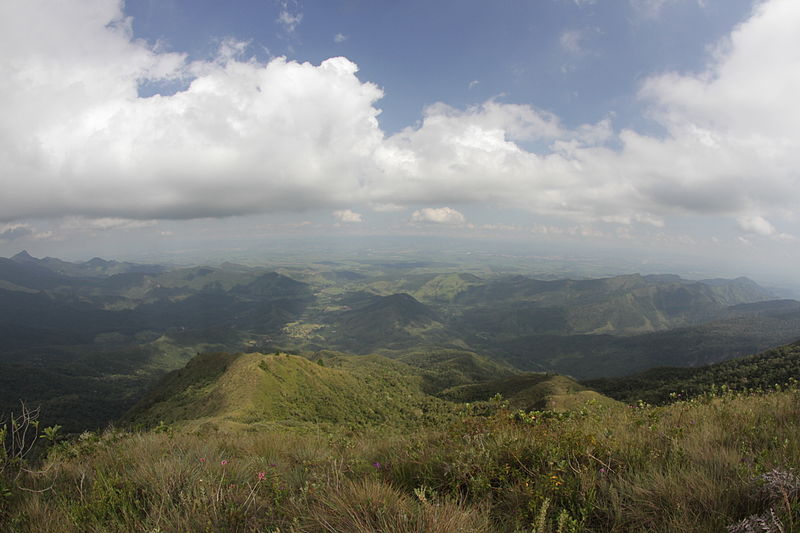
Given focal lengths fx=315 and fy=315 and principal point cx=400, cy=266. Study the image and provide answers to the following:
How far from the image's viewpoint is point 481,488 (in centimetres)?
326

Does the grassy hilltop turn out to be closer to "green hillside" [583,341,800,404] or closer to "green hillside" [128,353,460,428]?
"green hillside" [128,353,460,428]

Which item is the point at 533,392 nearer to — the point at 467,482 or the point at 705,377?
the point at 705,377

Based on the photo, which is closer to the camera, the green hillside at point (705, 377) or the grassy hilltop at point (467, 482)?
the grassy hilltop at point (467, 482)

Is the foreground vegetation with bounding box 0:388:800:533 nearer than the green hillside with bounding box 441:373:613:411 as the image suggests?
Yes

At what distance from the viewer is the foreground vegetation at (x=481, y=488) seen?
8.20 feet

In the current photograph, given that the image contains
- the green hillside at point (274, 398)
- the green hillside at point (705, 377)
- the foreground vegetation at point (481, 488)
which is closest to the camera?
the foreground vegetation at point (481, 488)

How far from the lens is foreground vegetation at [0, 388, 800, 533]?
2.50 meters

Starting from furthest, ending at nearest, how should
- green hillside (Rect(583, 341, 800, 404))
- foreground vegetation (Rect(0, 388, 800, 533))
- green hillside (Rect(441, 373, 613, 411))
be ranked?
green hillside (Rect(583, 341, 800, 404))
green hillside (Rect(441, 373, 613, 411))
foreground vegetation (Rect(0, 388, 800, 533))

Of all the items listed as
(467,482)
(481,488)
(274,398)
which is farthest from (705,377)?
(481,488)

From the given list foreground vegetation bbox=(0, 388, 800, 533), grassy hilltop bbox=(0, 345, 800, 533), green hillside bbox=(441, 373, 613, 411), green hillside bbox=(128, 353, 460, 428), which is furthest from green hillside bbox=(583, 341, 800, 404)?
foreground vegetation bbox=(0, 388, 800, 533)

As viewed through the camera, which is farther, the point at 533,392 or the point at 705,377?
the point at 705,377

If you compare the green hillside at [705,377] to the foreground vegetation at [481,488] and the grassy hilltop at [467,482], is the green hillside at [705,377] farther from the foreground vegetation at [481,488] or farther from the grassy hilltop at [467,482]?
the foreground vegetation at [481,488]

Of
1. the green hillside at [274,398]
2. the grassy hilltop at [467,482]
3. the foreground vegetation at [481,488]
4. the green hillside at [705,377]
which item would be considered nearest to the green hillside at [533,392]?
the green hillside at [705,377]

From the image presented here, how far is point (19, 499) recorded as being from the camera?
342cm
